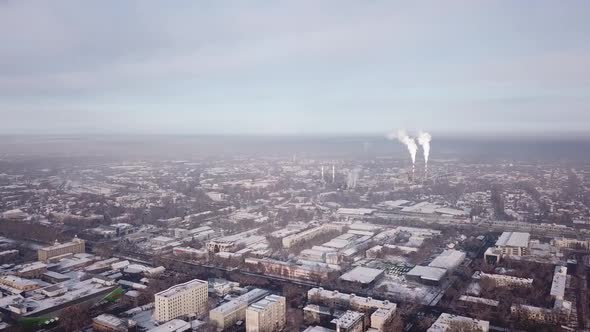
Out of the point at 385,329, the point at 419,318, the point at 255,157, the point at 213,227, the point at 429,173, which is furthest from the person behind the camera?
the point at 255,157

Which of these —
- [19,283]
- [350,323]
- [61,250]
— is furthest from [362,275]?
[61,250]

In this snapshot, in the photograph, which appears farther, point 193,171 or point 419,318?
point 193,171

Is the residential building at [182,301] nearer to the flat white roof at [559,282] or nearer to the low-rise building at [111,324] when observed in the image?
the low-rise building at [111,324]

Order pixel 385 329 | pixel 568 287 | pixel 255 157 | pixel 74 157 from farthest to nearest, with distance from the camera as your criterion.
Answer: pixel 255 157
pixel 74 157
pixel 568 287
pixel 385 329

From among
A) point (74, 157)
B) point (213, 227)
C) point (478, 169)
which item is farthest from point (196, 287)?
point (74, 157)

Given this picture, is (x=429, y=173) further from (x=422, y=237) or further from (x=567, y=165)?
(x=422, y=237)

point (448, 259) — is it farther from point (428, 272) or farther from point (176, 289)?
point (176, 289)

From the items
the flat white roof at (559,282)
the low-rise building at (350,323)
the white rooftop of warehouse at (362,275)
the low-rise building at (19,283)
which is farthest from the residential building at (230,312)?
the flat white roof at (559,282)

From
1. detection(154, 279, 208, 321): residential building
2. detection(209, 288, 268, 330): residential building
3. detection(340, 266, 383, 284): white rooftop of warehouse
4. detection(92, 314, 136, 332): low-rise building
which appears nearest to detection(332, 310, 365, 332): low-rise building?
detection(209, 288, 268, 330): residential building
